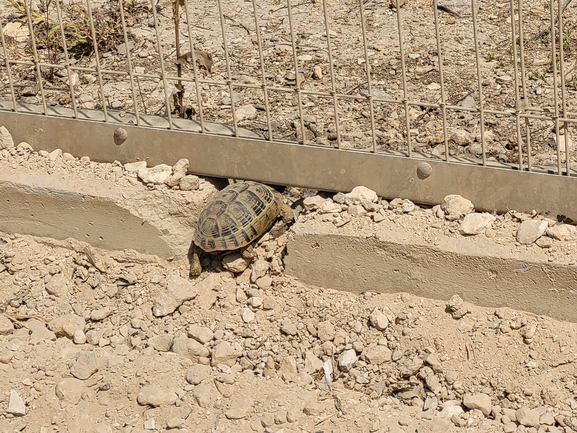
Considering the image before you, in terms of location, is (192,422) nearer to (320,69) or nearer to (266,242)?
(266,242)

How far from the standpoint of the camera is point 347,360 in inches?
243

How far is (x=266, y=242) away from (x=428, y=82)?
5.42 feet

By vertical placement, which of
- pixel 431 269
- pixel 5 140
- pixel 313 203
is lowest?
pixel 431 269

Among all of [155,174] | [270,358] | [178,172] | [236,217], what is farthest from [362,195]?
[155,174]

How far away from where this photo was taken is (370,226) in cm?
644

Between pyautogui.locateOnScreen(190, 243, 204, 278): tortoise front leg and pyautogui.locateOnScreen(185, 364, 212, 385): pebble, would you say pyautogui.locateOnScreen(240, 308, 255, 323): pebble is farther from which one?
pyautogui.locateOnScreen(190, 243, 204, 278): tortoise front leg

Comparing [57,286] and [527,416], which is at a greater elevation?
[57,286]

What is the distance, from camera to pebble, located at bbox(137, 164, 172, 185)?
6988 mm

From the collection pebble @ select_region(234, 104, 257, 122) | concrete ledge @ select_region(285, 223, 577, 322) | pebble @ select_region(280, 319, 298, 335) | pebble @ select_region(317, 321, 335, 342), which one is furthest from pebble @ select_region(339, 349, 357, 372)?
pebble @ select_region(234, 104, 257, 122)

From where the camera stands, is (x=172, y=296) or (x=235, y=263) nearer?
(x=172, y=296)

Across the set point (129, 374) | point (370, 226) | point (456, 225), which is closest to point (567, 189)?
point (456, 225)

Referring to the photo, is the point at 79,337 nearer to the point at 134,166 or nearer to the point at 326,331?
the point at 134,166

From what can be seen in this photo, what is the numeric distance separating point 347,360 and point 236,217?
1.26 m

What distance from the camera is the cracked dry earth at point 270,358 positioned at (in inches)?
231
